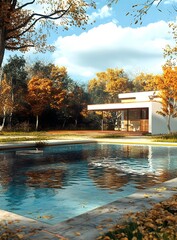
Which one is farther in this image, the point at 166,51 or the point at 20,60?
the point at 20,60

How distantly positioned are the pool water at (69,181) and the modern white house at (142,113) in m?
17.7

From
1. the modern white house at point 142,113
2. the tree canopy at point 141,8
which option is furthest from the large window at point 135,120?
the tree canopy at point 141,8

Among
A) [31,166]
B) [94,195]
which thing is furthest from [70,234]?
[31,166]

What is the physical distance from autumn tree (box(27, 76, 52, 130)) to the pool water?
20.2 m

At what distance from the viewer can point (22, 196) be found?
7.61 metres

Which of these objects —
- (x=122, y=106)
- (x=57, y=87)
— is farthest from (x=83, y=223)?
(x=57, y=87)

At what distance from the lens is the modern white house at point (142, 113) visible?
3234 centimetres

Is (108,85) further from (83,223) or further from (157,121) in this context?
(83,223)

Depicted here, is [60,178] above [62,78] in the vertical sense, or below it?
below

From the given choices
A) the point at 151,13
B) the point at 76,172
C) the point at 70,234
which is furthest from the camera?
the point at 76,172

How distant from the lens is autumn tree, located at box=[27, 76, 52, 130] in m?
35.3

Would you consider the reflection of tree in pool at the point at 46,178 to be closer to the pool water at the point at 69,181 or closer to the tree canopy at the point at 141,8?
the pool water at the point at 69,181

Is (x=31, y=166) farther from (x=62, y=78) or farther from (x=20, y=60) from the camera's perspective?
(x=62, y=78)

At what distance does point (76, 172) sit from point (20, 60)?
30248 mm
